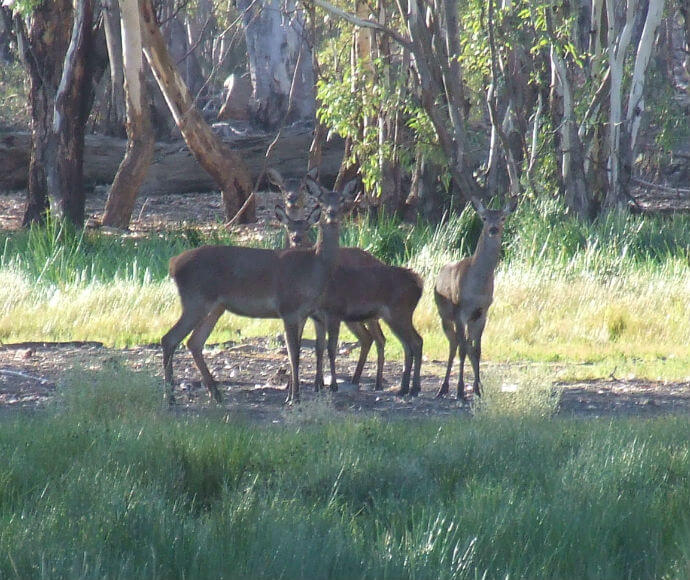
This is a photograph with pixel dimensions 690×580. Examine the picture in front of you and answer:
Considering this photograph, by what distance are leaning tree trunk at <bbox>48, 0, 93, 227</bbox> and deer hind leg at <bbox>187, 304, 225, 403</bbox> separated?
10674 mm

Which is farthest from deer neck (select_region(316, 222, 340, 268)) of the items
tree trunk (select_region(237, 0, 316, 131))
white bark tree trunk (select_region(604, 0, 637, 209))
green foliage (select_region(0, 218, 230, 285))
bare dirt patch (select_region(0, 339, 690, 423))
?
tree trunk (select_region(237, 0, 316, 131))

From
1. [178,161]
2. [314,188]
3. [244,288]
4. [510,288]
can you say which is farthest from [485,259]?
[178,161]

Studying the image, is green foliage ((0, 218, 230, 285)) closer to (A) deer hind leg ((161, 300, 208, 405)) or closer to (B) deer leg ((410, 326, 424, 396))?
(A) deer hind leg ((161, 300, 208, 405))

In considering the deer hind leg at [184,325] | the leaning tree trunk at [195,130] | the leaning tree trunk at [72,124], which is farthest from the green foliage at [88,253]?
the deer hind leg at [184,325]

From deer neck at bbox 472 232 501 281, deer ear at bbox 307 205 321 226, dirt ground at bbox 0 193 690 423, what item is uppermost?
deer ear at bbox 307 205 321 226

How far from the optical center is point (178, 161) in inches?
1046

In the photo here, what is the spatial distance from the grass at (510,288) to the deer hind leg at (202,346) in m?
3.00

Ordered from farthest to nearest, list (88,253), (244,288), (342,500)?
(88,253)
(244,288)
(342,500)

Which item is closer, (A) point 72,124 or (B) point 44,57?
(A) point 72,124

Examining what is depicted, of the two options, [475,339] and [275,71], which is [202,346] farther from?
[275,71]

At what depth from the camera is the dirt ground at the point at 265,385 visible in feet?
33.0

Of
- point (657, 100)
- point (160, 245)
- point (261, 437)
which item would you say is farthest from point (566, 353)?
point (657, 100)

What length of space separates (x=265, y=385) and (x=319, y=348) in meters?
0.73

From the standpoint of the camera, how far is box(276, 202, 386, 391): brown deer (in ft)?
35.7
